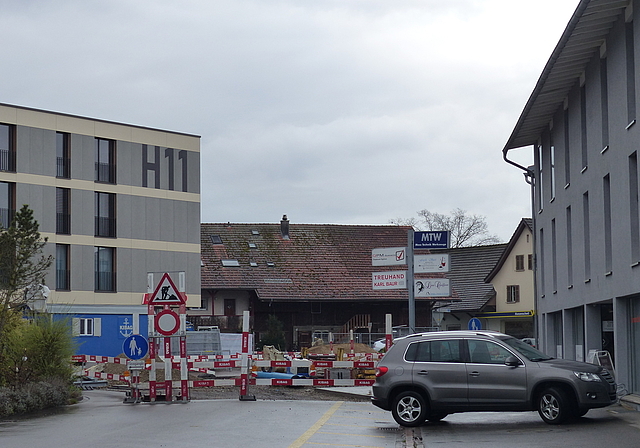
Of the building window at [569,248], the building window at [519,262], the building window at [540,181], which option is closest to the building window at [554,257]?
the building window at [569,248]

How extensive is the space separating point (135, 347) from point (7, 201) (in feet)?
93.9

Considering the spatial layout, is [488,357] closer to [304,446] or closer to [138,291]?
[304,446]

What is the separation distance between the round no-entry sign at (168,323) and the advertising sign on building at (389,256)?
199 inches

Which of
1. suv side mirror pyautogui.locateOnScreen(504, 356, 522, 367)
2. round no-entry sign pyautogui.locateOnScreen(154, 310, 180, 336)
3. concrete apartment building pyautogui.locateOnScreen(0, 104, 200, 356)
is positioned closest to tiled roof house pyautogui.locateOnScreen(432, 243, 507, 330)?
concrete apartment building pyautogui.locateOnScreen(0, 104, 200, 356)

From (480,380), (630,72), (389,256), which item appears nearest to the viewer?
(480,380)

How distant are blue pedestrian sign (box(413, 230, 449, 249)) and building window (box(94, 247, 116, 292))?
1242 inches

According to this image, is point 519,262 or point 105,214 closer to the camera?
point 105,214

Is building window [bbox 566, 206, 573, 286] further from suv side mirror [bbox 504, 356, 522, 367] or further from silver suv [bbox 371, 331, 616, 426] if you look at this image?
suv side mirror [bbox 504, 356, 522, 367]

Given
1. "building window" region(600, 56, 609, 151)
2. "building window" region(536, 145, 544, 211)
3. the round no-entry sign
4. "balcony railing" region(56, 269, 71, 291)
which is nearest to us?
the round no-entry sign

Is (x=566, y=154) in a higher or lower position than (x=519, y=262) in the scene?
higher

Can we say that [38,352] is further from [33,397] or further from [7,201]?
[7,201]

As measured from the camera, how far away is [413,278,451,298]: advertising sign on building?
74.1ft

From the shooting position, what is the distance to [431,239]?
22781mm

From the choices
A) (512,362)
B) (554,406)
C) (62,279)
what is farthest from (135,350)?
(62,279)
